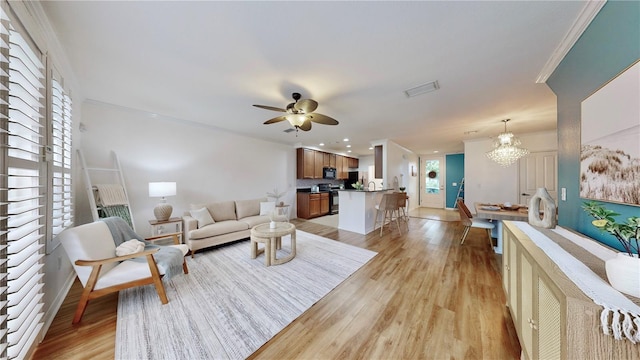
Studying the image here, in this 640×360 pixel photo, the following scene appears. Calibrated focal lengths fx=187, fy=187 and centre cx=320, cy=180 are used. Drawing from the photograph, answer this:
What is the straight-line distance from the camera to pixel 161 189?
3.20 metres

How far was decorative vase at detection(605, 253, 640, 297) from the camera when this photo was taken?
28.7 inches

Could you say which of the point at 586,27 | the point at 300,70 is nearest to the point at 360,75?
the point at 300,70

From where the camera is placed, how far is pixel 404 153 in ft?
21.5

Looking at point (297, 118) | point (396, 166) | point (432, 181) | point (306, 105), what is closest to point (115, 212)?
point (297, 118)

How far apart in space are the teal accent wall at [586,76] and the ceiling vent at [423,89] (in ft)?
3.40

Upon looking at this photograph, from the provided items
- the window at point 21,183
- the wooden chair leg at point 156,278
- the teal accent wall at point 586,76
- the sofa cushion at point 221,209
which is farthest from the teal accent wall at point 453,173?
the window at point 21,183

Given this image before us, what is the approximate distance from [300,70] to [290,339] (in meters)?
2.56

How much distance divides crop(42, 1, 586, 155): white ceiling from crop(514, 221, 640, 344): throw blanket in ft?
5.48

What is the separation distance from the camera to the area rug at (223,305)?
1.47 metres

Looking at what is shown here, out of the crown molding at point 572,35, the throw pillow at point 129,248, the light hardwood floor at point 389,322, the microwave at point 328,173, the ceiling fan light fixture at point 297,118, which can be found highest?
the crown molding at point 572,35

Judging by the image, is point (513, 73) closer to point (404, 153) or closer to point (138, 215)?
point (404, 153)

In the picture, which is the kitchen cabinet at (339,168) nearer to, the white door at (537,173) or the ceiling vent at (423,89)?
the ceiling vent at (423,89)

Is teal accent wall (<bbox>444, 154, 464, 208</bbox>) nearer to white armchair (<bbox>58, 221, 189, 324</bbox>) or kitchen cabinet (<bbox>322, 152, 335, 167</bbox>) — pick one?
kitchen cabinet (<bbox>322, 152, 335, 167</bbox>)

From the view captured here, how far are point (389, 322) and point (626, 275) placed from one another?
4.81 ft
